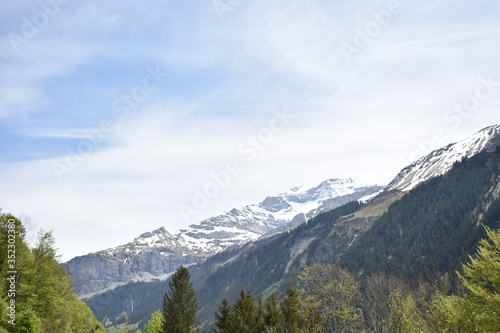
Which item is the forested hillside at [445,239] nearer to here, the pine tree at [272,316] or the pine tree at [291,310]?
the pine tree at [272,316]

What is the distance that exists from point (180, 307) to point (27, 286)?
23.6 metres

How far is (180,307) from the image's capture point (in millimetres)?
63844

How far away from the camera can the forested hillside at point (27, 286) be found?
46969 millimetres

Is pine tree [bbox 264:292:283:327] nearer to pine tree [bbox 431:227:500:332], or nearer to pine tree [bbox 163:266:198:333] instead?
pine tree [bbox 163:266:198:333]

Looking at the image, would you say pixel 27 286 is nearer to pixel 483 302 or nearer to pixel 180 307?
pixel 180 307

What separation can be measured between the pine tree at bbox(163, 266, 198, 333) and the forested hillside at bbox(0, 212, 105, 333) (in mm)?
17206

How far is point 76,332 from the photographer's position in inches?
2936

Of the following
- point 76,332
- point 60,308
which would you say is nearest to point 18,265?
point 60,308

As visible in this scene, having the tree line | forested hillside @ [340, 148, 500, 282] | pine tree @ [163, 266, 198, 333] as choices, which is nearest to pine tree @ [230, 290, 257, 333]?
the tree line

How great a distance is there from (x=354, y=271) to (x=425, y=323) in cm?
15489

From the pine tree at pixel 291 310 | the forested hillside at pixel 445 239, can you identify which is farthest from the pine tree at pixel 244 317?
the forested hillside at pixel 445 239

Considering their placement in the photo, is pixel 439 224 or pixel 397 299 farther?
pixel 439 224

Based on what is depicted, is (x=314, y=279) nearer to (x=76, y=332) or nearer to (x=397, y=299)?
(x=397, y=299)

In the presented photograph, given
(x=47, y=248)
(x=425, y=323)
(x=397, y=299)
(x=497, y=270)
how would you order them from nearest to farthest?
(x=497, y=270) < (x=425, y=323) < (x=397, y=299) < (x=47, y=248)
